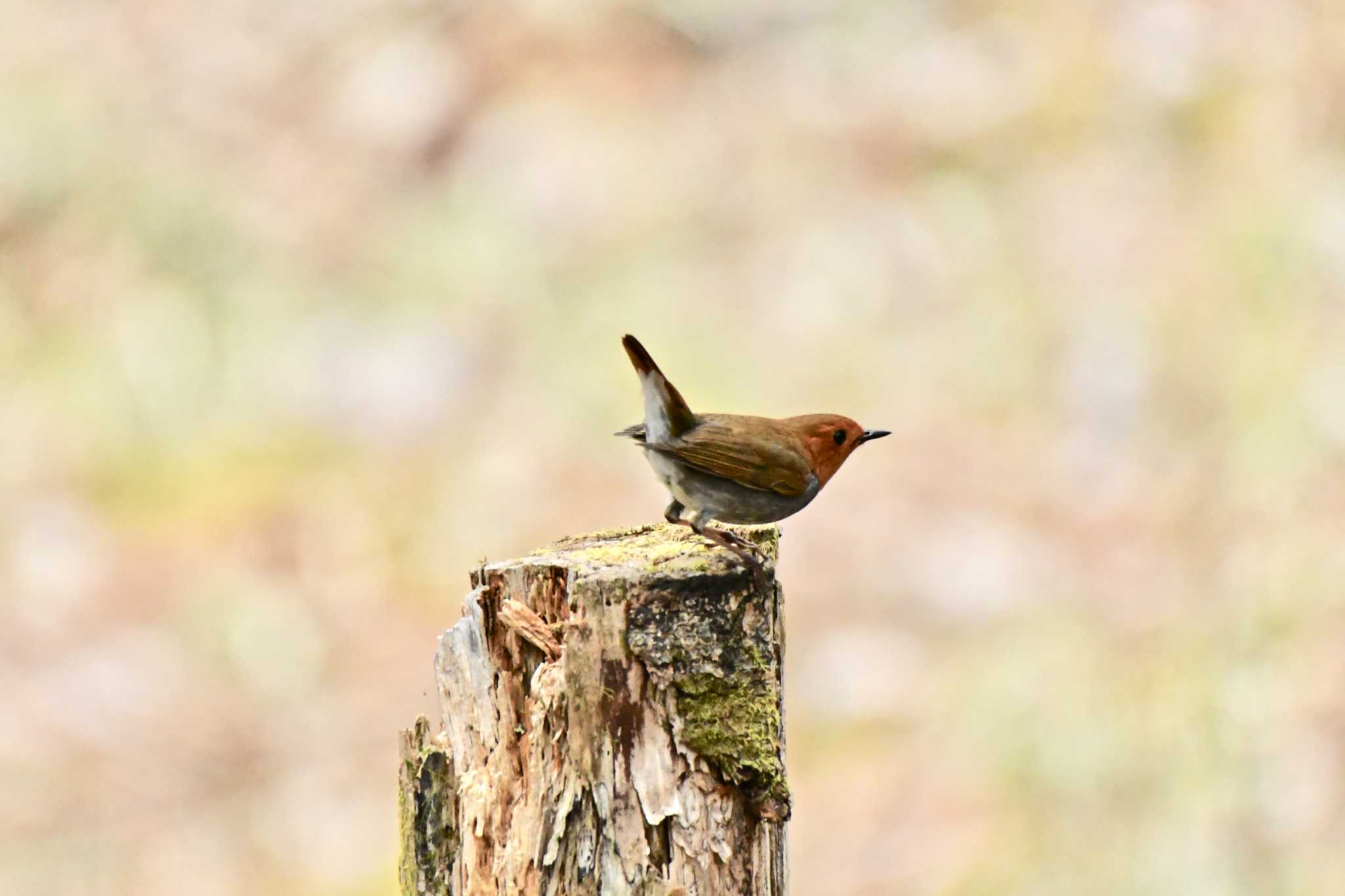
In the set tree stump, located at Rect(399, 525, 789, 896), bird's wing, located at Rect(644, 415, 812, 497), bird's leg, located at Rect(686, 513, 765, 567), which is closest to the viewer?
tree stump, located at Rect(399, 525, 789, 896)

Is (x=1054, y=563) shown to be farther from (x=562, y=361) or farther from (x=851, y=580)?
(x=562, y=361)

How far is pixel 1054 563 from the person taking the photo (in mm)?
9258

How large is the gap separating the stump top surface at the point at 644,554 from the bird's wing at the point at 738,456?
0.55 ft

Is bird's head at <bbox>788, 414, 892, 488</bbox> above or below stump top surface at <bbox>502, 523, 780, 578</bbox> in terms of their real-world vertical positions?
above

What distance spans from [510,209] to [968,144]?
3.48 m

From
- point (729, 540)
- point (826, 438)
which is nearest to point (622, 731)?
point (729, 540)

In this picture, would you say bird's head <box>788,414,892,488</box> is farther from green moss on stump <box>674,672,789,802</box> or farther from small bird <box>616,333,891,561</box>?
green moss on stump <box>674,672,789,802</box>

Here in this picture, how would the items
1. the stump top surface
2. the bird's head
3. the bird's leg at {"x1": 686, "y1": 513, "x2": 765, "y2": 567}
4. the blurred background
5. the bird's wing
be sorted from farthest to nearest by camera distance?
the blurred background < the bird's head < the bird's wing < the bird's leg at {"x1": 686, "y1": 513, "x2": 765, "y2": 567} < the stump top surface

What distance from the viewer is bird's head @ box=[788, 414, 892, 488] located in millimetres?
4785

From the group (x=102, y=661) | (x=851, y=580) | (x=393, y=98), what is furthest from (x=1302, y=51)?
(x=102, y=661)

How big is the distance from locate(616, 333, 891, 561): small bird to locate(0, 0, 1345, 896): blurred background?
356cm

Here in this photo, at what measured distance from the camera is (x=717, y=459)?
4.41 meters

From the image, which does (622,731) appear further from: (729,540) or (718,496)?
(718,496)

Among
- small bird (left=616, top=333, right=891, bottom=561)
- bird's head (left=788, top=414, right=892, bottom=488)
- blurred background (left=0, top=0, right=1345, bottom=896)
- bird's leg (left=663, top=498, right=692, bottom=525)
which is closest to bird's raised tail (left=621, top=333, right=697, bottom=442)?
small bird (left=616, top=333, right=891, bottom=561)
